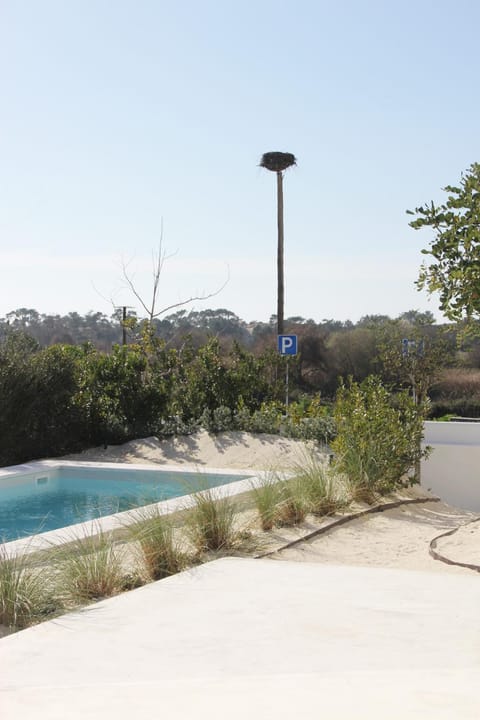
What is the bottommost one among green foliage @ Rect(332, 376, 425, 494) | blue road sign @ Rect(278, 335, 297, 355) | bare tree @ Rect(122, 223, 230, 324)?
green foliage @ Rect(332, 376, 425, 494)

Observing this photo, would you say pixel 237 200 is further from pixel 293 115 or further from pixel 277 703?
pixel 277 703

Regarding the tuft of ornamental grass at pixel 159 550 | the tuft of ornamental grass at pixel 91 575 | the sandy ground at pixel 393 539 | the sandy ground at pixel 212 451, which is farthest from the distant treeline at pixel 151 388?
the tuft of ornamental grass at pixel 91 575

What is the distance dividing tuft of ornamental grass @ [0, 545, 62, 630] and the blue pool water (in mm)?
3718

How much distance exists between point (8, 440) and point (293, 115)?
6.76 m

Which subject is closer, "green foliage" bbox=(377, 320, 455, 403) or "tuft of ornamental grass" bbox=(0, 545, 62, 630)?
"tuft of ornamental grass" bbox=(0, 545, 62, 630)

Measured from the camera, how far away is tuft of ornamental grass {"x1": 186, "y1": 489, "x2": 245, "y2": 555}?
241 inches

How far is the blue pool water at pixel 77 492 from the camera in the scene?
898 cm

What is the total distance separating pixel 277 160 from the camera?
24703mm

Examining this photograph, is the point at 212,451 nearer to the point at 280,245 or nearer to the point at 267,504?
the point at 267,504

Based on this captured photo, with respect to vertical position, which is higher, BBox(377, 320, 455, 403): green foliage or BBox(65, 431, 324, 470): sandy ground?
BBox(377, 320, 455, 403): green foliage

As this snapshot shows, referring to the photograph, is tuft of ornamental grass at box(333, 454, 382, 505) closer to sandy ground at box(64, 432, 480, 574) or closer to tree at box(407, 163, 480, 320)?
sandy ground at box(64, 432, 480, 574)

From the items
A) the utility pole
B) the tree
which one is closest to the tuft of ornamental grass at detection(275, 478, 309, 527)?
the tree

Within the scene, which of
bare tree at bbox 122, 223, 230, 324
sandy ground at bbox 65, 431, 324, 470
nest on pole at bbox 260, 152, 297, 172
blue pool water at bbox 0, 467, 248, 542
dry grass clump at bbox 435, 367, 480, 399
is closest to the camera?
Result: blue pool water at bbox 0, 467, 248, 542

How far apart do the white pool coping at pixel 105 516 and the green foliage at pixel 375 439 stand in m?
0.98
